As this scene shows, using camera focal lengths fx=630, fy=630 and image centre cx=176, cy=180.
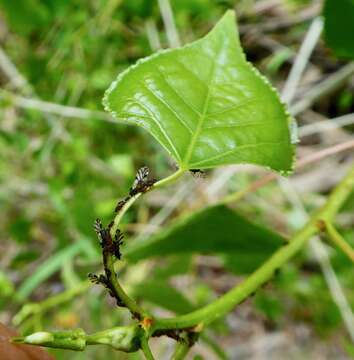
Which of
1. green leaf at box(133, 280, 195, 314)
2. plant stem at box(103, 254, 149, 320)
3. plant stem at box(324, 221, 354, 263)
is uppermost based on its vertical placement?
green leaf at box(133, 280, 195, 314)

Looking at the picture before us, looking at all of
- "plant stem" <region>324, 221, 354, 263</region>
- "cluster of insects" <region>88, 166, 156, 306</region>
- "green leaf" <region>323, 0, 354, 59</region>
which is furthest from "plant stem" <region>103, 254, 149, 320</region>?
"green leaf" <region>323, 0, 354, 59</region>

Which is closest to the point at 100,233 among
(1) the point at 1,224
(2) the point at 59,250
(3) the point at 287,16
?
(2) the point at 59,250

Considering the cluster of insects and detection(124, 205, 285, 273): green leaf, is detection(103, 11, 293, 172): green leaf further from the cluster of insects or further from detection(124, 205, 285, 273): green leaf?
detection(124, 205, 285, 273): green leaf

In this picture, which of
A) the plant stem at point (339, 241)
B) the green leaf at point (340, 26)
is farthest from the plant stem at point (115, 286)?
the green leaf at point (340, 26)

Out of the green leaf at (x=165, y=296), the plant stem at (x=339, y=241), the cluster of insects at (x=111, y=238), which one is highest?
the green leaf at (x=165, y=296)

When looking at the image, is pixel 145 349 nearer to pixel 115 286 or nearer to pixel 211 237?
pixel 115 286

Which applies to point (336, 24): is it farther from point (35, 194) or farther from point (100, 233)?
point (35, 194)

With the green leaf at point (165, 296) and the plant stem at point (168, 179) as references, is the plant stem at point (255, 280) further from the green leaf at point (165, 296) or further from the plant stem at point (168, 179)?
the green leaf at point (165, 296)

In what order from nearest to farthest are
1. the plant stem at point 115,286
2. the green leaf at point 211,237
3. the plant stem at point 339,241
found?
1. the plant stem at point 115,286
2. the plant stem at point 339,241
3. the green leaf at point 211,237
